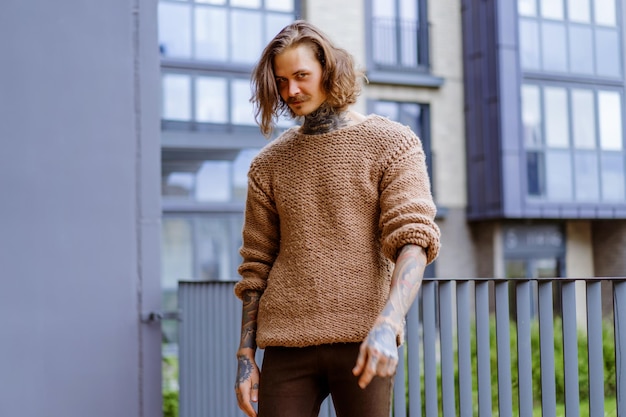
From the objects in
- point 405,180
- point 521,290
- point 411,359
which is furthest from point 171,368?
point 405,180

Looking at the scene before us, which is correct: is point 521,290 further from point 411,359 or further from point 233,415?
point 233,415

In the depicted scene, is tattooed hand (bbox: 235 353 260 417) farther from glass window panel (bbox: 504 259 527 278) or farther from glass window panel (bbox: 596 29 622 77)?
glass window panel (bbox: 596 29 622 77)

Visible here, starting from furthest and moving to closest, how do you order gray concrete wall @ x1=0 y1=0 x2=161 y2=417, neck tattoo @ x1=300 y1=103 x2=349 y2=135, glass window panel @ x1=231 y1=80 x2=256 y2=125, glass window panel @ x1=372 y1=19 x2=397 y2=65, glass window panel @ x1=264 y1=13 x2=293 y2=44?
glass window panel @ x1=372 y1=19 x2=397 y2=65 < glass window panel @ x1=264 y1=13 x2=293 y2=44 < glass window panel @ x1=231 y1=80 x2=256 y2=125 < gray concrete wall @ x1=0 y1=0 x2=161 y2=417 < neck tattoo @ x1=300 y1=103 x2=349 y2=135

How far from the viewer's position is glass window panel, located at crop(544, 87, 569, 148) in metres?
14.6

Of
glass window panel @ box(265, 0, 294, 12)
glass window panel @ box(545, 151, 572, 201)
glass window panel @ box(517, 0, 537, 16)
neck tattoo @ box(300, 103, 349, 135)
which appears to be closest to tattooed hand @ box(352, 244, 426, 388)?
neck tattoo @ box(300, 103, 349, 135)

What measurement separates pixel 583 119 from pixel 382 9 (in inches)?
166

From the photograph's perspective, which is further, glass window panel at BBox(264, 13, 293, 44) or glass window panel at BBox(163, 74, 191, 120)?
glass window panel at BBox(264, 13, 293, 44)

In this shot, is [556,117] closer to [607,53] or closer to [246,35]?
[607,53]

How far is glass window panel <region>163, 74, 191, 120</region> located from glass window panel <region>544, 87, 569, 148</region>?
640 centimetres

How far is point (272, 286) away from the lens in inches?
72.5

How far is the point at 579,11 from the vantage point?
15.2 meters

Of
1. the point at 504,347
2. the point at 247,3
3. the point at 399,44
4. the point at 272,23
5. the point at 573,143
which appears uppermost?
the point at 247,3

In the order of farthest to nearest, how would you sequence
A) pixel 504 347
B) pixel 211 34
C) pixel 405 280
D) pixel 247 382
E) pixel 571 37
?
pixel 571 37, pixel 211 34, pixel 504 347, pixel 247 382, pixel 405 280

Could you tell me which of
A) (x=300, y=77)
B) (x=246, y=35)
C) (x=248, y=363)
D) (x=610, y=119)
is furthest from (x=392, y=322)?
(x=610, y=119)
